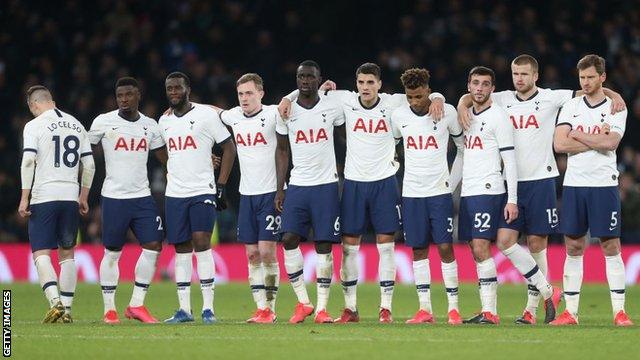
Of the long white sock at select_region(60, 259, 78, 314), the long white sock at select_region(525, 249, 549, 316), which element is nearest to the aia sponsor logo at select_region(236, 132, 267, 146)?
the long white sock at select_region(60, 259, 78, 314)

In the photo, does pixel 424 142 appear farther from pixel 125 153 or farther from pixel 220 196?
pixel 125 153

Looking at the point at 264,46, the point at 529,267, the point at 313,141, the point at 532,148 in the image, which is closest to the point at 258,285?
the point at 313,141

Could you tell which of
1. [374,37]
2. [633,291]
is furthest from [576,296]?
[374,37]

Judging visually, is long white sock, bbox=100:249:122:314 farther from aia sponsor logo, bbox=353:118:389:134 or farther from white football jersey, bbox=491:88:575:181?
white football jersey, bbox=491:88:575:181

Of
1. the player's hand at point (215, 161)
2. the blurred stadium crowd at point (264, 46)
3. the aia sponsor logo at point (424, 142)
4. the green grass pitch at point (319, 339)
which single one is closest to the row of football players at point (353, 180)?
the aia sponsor logo at point (424, 142)

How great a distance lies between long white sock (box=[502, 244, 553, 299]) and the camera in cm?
1320

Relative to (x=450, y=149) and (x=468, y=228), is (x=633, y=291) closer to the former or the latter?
(x=450, y=149)

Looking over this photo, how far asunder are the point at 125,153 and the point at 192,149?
2.39ft

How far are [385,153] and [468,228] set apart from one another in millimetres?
1154

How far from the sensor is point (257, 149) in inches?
543

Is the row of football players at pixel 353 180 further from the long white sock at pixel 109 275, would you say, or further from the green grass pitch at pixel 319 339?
the green grass pitch at pixel 319 339

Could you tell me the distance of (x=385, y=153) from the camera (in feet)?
44.3

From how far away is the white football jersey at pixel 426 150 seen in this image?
13.3 metres

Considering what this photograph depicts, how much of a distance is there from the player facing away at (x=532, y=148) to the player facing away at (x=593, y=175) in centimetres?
33
